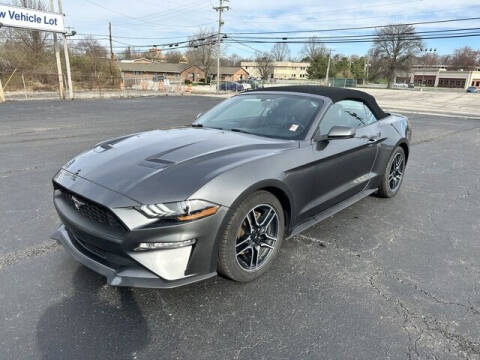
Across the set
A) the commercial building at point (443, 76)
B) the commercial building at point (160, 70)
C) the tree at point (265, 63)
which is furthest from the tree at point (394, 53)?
the commercial building at point (160, 70)

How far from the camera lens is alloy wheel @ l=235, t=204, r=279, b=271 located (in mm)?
2572

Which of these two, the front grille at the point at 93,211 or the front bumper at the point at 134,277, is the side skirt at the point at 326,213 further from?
the front grille at the point at 93,211

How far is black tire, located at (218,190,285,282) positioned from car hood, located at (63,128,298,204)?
0.31 meters

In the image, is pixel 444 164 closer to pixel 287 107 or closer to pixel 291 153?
pixel 287 107

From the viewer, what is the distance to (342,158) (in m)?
3.39

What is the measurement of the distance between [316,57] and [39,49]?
67418 mm

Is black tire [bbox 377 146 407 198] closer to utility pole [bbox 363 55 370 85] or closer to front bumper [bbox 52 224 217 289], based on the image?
front bumper [bbox 52 224 217 289]

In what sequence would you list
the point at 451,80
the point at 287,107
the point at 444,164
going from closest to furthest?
the point at 287,107 < the point at 444,164 < the point at 451,80

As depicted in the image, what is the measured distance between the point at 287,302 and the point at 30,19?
2664cm

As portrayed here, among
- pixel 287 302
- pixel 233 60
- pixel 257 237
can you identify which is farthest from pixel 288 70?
pixel 287 302

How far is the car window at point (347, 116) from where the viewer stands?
10.9ft

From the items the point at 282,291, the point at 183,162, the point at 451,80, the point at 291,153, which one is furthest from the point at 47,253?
the point at 451,80

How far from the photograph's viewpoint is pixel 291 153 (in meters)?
2.85

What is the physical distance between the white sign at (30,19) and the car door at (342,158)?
24.7m
